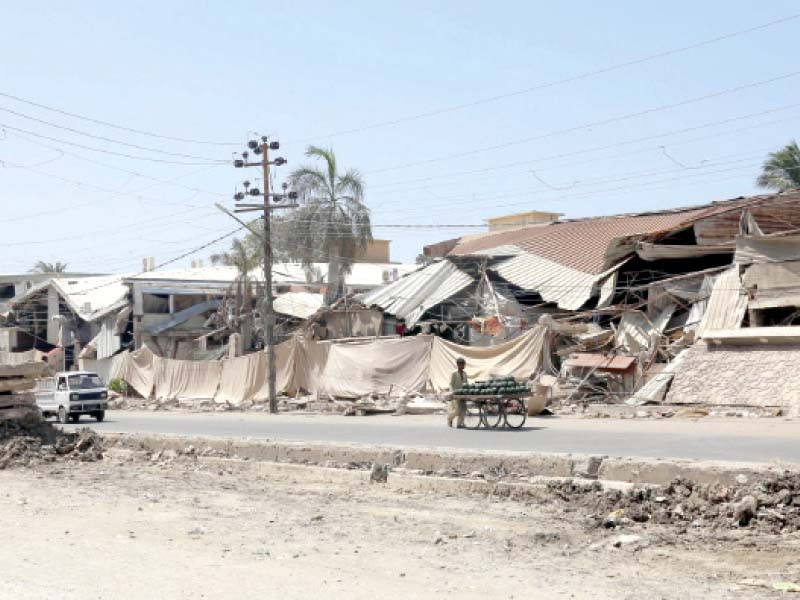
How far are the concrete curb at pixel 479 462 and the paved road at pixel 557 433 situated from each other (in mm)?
1794

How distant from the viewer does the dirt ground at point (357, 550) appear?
775cm

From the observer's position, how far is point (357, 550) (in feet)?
30.3

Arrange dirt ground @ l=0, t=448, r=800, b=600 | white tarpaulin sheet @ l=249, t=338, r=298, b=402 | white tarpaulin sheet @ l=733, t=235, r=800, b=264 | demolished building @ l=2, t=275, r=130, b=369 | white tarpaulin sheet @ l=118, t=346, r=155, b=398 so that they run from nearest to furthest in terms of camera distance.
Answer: dirt ground @ l=0, t=448, r=800, b=600
white tarpaulin sheet @ l=733, t=235, r=800, b=264
white tarpaulin sheet @ l=249, t=338, r=298, b=402
white tarpaulin sheet @ l=118, t=346, r=155, b=398
demolished building @ l=2, t=275, r=130, b=369

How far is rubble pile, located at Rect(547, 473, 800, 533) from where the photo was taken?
32.4ft

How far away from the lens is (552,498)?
38.4 ft

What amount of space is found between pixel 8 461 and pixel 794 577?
46.8 ft

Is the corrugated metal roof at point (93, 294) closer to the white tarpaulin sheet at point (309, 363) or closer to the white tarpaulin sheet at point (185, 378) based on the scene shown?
the white tarpaulin sheet at point (185, 378)

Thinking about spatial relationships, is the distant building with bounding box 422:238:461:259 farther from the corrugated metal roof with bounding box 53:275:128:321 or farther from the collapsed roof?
the corrugated metal roof with bounding box 53:275:128:321

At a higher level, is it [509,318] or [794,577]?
[509,318]

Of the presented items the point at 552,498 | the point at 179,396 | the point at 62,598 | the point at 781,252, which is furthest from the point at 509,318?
the point at 62,598

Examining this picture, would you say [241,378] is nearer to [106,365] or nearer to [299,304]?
[299,304]

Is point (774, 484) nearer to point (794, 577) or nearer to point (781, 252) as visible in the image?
point (794, 577)

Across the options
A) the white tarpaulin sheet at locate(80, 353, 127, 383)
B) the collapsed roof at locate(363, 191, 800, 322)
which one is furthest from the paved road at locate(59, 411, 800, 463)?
the white tarpaulin sheet at locate(80, 353, 127, 383)

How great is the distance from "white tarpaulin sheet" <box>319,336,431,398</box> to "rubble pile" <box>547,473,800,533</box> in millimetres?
22673
